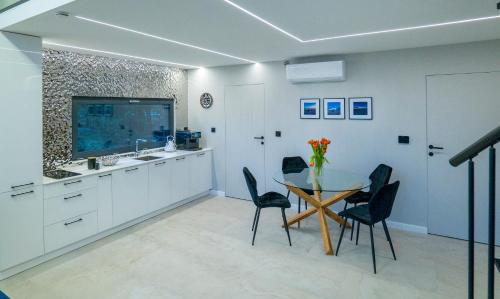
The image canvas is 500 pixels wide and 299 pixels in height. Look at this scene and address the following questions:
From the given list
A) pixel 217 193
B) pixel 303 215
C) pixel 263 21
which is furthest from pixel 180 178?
pixel 263 21

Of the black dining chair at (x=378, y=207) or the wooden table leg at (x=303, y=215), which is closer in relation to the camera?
the black dining chair at (x=378, y=207)

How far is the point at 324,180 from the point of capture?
154 inches

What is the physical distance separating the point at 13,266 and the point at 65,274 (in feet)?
1.69

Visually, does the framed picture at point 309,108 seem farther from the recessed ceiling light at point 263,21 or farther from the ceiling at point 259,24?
the recessed ceiling light at point 263,21

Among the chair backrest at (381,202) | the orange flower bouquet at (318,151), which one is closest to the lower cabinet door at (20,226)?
the orange flower bouquet at (318,151)

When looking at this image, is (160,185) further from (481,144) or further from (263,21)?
(481,144)

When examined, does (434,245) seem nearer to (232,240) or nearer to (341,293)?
(341,293)

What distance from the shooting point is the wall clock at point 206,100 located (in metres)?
5.96

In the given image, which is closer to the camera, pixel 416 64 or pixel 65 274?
pixel 65 274

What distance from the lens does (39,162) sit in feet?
11.0

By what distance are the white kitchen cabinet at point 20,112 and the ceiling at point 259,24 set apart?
0.20 metres

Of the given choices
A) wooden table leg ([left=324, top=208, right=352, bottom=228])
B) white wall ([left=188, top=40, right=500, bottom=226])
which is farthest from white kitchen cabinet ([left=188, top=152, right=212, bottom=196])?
wooden table leg ([left=324, top=208, right=352, bottom=228])

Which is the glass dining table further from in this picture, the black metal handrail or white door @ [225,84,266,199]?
the black metal handrail

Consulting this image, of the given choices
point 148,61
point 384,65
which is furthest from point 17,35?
point 384,65
